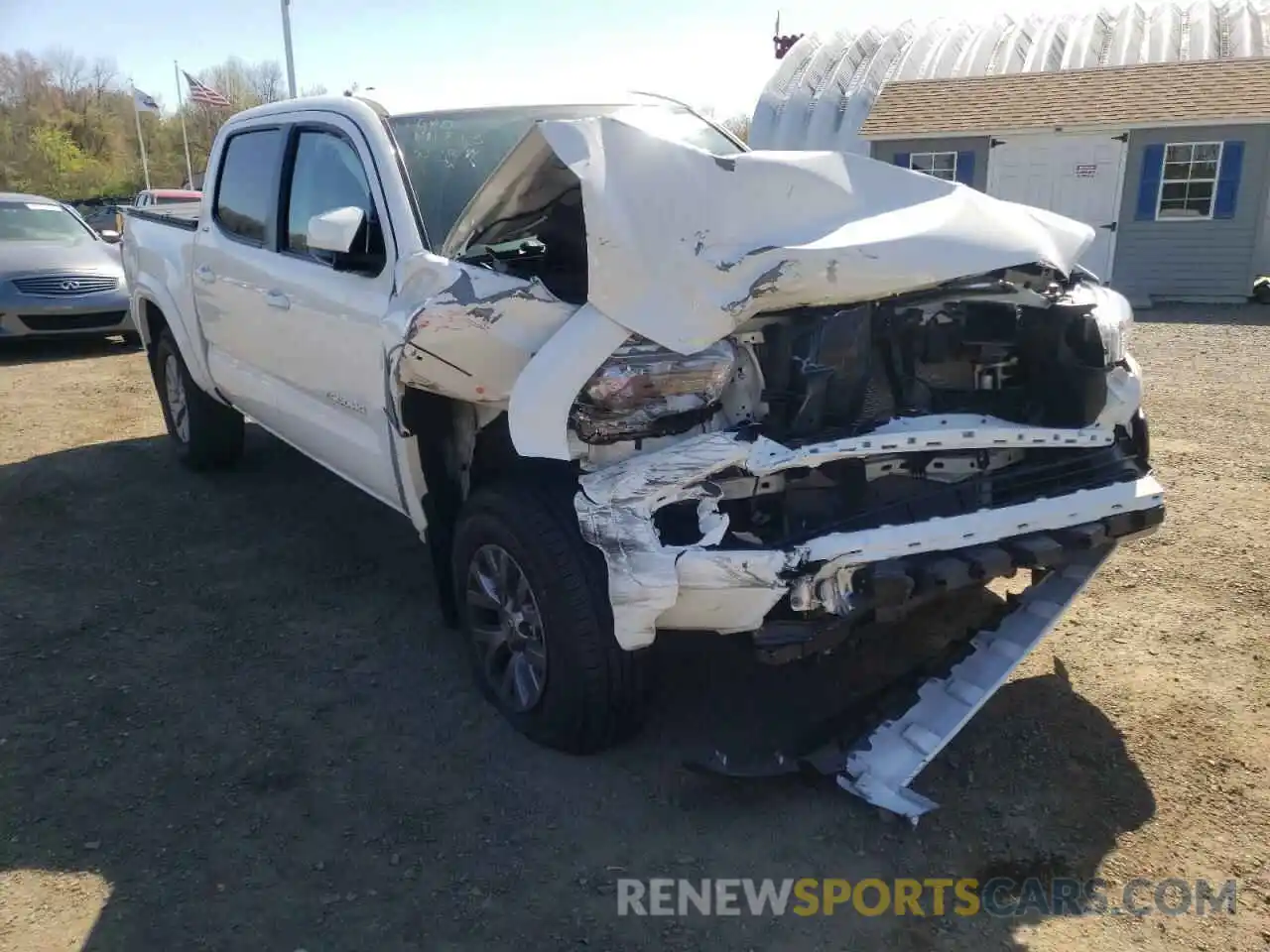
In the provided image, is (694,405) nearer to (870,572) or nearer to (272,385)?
(870,572)

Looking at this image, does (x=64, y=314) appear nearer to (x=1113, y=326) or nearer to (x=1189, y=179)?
(x=1113, y=326)

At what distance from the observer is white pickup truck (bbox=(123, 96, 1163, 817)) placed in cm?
262

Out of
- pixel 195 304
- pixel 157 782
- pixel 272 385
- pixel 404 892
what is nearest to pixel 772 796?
pixel 404 892

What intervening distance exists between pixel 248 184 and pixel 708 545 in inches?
133

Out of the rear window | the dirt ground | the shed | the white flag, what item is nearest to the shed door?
the shed

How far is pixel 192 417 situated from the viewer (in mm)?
5938

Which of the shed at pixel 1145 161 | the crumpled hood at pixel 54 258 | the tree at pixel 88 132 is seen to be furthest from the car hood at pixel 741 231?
the tree at pixel 88 132

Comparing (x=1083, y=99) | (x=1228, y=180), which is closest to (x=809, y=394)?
(x=1228, y=180)

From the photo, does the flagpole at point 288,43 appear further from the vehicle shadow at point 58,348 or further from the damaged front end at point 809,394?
the damaged front end at point 809,394

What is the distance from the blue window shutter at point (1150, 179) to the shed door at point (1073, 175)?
0.29 meters

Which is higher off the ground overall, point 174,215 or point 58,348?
point 174,215

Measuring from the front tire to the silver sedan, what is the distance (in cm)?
897

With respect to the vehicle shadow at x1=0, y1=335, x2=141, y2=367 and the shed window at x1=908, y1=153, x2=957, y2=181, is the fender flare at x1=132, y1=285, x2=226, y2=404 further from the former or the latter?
the shed window at x1=908, y1=153, x2=957, y2=181

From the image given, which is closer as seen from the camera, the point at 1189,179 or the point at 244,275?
the point at 244,275
